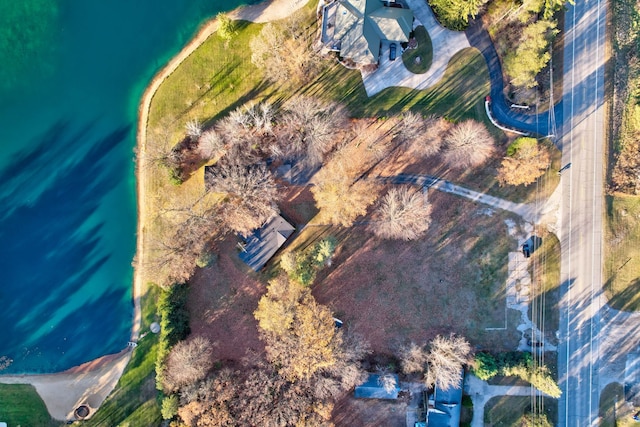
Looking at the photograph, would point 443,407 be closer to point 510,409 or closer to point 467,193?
point 510,409

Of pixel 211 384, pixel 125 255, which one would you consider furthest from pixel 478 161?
pixel 125 255

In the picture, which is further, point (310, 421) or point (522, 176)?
point (522, 176)

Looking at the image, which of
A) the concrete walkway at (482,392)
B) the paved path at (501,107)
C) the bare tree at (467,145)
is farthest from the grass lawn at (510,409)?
the paved path at (501,107)

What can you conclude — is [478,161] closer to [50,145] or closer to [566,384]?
[566,384]

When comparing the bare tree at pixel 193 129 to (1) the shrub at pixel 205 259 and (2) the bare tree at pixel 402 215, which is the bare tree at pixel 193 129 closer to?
(1) the shrub at pixel 205 259

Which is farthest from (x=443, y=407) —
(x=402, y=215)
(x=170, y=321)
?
(x=170, y=321)

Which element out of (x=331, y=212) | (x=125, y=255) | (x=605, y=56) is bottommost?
(x=605, y=56)

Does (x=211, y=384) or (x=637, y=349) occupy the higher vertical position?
(x=211, y=384)

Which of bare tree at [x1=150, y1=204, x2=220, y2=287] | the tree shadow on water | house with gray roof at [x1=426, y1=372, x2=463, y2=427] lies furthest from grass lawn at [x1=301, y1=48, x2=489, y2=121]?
house with gray roof at [x1=426, y1=372, x2=463, y2=427]
